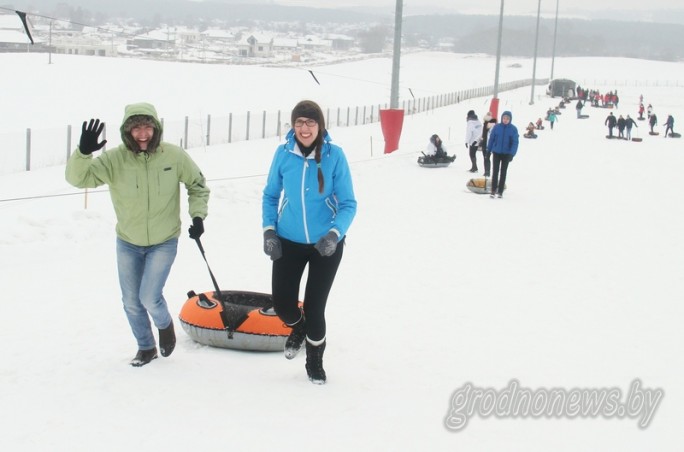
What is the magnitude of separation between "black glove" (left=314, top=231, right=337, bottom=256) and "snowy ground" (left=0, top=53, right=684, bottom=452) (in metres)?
1.02

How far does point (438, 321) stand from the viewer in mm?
7148

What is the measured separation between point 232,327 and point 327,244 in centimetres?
145

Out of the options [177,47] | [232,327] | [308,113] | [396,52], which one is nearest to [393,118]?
[396,52]

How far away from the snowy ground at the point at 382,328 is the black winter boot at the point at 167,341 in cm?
9

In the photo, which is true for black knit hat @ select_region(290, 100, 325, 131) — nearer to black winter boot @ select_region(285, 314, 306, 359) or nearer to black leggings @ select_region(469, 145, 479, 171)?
black winter boot @ select_region(285, 314, 306, 359)

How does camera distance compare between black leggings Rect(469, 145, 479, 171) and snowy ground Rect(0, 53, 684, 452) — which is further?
black leggings Rect(469, 145, 479, 171)

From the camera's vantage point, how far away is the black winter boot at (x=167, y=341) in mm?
5598

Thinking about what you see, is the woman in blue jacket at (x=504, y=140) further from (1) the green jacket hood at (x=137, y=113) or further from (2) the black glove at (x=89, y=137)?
(2) the black glove at (x=89, y=137)

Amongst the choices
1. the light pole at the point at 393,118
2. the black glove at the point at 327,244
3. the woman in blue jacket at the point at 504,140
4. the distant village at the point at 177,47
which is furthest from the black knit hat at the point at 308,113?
the distant village at the point at 177,47

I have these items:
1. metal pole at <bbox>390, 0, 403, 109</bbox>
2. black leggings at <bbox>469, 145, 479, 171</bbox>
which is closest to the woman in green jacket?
black leggings at <bbox>469, 145, 479, 171</bbox>

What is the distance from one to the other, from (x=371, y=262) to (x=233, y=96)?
58706mm

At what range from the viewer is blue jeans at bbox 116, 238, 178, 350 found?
523cm

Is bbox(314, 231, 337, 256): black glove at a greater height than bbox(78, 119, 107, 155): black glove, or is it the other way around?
bbox(78, 119, 107, 155): black glove

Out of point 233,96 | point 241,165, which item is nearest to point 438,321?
point 241,165
